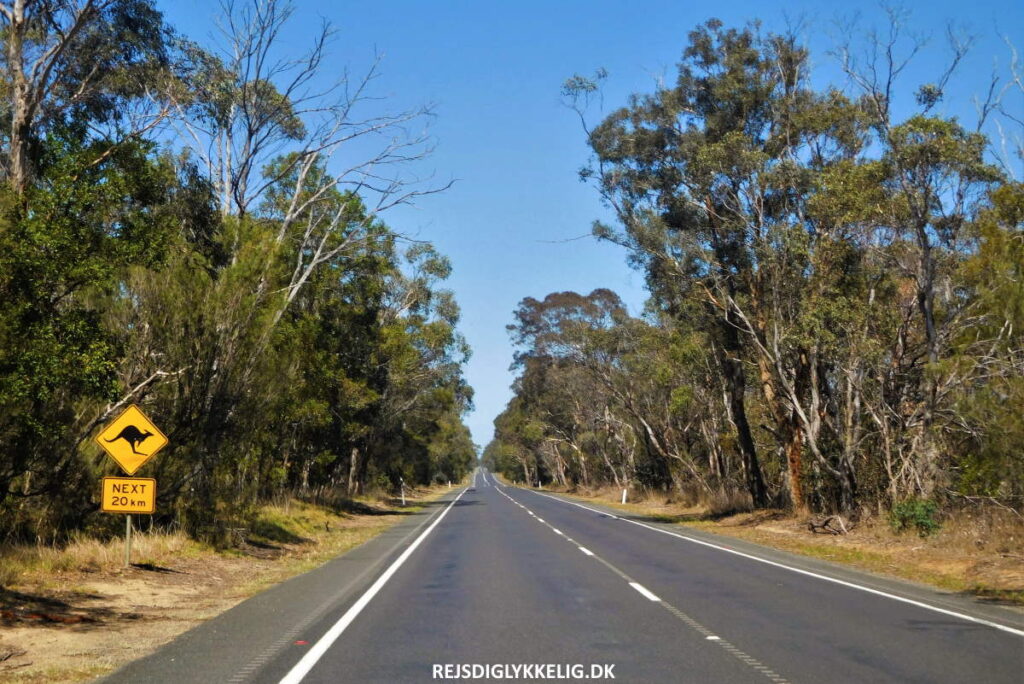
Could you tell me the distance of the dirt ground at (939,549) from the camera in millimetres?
→ 14641

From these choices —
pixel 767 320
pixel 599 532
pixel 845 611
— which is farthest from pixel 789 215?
pixel 845 611

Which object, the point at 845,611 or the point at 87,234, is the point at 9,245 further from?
the point at 845,611

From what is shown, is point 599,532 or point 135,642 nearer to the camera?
point 135,642

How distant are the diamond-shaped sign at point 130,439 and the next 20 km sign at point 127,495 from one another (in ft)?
1.35

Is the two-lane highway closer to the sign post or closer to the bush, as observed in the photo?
the sign post

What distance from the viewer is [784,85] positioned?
29.5m

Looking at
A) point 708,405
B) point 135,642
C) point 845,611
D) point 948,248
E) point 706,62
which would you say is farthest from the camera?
point 708,405

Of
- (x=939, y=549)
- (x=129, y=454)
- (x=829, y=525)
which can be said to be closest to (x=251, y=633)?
(x=129, y=454)

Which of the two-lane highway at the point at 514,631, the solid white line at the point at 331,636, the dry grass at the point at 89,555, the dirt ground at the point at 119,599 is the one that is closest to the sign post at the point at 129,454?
the dry grass at the point at 89,555

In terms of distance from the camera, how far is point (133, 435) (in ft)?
47.4

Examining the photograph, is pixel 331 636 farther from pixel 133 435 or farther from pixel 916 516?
pixel 916 516

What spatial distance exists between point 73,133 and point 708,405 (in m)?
34.3

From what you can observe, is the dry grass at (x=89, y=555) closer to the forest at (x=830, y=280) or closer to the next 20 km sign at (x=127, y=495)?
the next 20 km sign at (x=127, y=495)

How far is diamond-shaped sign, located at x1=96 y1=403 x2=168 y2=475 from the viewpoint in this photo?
560 inches
